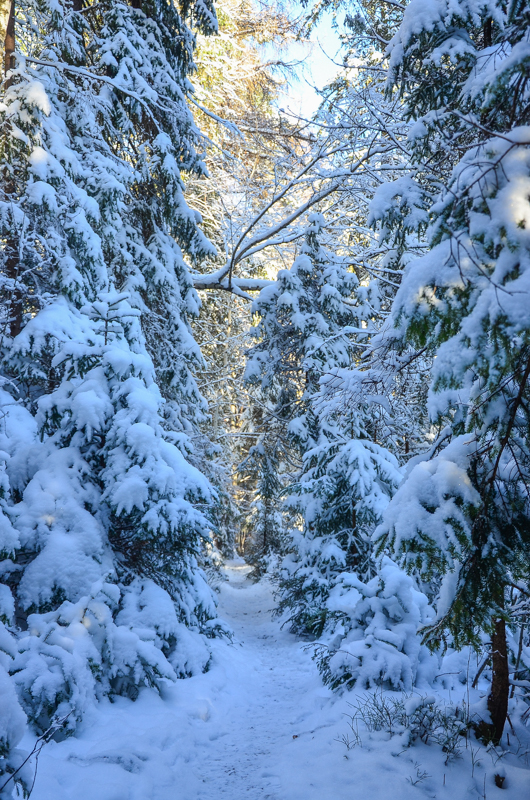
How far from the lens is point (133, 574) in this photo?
5512 mm

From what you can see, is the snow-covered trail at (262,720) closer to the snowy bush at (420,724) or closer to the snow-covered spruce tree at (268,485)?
the snowy bush at (420,724)

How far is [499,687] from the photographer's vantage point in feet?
11.1

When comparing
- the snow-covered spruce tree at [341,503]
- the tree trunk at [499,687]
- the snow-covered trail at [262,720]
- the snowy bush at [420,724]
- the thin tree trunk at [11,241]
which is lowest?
the snow-covered trail at [262,720]

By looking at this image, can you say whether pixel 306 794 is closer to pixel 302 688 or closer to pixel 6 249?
pixel 302 688

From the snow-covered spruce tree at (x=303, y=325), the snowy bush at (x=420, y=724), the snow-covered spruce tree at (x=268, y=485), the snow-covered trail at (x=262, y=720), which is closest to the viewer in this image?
the snowy bush at (x=420, y=724)

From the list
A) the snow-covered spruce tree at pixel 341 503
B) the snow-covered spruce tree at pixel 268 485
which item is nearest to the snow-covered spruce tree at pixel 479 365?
the snow-covered spruce tree at pixel 341 503

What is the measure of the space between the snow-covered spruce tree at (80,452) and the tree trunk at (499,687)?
2864 millimetres

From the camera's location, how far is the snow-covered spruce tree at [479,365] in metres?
2.04

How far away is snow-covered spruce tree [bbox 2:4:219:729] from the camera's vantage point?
14.1 feet

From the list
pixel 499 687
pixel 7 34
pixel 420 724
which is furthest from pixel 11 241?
pixel 499 687

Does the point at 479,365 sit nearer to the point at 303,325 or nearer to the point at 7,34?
the point at 7,34

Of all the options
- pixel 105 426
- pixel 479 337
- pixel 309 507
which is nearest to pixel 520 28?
pixel 479 337

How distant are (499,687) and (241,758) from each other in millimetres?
2372

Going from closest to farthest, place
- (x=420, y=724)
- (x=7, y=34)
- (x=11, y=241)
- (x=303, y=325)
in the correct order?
(x=420, y=724) < (x=11, y=241) < (x=7, y=34) < (x=303, y=325)
